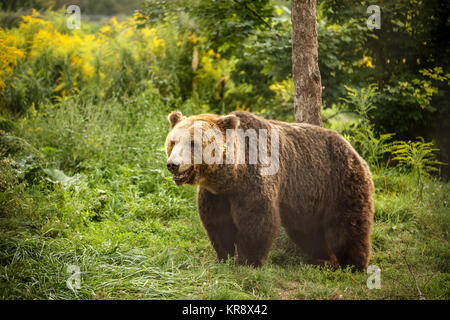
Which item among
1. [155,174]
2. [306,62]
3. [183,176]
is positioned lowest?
[155,174]

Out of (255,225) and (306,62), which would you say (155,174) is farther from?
(255,225)

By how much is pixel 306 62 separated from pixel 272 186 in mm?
1781

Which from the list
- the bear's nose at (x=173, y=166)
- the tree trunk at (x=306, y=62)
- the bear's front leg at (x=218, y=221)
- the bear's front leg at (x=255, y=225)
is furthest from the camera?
the tree trunk at (x=306, y=62)

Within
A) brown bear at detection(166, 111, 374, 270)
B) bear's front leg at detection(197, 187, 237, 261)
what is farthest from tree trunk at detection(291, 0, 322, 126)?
bear's front leg at detection(197, 187, 237, 261)

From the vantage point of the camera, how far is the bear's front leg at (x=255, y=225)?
11.3ft

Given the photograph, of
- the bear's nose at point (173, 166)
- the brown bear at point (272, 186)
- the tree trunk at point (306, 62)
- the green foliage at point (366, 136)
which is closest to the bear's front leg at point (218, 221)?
the brown bear at point (272, 186)

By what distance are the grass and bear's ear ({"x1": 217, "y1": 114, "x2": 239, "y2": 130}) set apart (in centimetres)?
121

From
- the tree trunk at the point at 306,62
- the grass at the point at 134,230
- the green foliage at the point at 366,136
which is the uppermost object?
the tree trunk at the point at 306,62

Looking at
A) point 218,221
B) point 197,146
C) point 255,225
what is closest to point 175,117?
point 197,146

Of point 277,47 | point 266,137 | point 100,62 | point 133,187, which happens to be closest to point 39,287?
point 266,137

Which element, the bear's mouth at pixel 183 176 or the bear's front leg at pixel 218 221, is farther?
the bear's front leg at pixel 218 221

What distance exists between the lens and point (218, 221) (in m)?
3.65

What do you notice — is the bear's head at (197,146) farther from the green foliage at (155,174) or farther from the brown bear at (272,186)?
the green foliage at (155,174)

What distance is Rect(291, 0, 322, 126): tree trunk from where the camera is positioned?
14.9 ft
